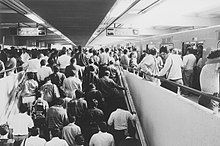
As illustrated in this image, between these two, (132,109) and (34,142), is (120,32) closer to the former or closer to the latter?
(132,109)

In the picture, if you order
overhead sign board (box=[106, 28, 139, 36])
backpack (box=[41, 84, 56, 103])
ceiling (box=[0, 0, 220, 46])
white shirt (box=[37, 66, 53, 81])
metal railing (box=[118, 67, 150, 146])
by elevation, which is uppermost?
ceiling (box=[0, 0, 220, 46])

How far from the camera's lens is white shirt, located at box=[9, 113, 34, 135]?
600 cm

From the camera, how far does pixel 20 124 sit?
6012mm

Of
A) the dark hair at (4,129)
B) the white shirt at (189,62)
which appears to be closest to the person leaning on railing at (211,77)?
the dark hair at (4,129)

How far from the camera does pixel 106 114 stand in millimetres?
7938

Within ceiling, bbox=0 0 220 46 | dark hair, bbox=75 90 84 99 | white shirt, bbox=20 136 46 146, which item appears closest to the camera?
white shirt, bbox=20 136 46 146

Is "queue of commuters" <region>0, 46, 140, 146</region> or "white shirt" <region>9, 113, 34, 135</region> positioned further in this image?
"white shirt" <region>9, 113, 34, 135</region>

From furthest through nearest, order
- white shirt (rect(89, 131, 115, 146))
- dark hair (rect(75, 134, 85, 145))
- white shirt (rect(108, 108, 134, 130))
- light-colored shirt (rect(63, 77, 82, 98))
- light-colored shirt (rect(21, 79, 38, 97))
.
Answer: light-colored shirt (rect(21, 79, 38, 97)), light-colored shirt (rect(63, 77, 82, 98)), white shirt (rect(108, 108, 134, 130)), white shirt (rect(89, 131, 115, 146)), dark hair (rect(75, 134, 85, 145))

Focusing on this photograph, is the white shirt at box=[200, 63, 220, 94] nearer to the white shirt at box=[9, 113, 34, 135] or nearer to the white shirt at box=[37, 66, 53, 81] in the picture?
the white shirt at box=[9, 113, 34, 135]

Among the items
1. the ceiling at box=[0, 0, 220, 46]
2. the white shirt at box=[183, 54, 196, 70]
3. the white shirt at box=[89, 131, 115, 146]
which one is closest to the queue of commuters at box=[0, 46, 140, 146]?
the white shirt at box=[89, 131, 115, 146]

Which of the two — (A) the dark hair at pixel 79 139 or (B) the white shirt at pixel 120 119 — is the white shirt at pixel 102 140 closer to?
(A) the dark hair at pixel 79 139

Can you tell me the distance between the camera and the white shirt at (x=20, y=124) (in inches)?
236

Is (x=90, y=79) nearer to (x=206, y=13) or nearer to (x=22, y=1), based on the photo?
(x=22, y=1)

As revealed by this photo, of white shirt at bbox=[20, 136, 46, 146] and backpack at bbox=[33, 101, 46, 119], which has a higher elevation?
backpack at bbox=[33, 101, 46, 119]
